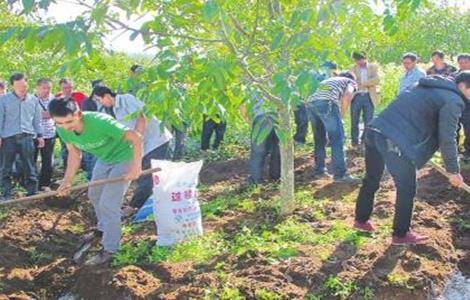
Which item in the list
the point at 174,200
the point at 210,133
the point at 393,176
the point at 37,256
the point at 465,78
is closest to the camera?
the point at 465,78

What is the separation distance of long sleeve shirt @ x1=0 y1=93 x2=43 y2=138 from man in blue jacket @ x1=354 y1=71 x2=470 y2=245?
13.6 feet

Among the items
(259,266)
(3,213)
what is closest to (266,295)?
(259,266)

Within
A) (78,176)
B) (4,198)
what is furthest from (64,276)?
(78,176)

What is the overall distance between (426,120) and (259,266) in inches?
62.7

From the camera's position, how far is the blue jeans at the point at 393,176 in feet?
14.3

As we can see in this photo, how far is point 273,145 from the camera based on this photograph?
7.14 meters

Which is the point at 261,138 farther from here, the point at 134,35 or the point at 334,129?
the point at 334,129

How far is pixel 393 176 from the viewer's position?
173 inches

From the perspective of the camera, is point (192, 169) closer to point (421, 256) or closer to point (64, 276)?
point (64, 276)

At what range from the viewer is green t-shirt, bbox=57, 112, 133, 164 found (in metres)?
4.52

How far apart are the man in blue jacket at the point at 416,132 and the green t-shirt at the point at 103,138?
1912mm

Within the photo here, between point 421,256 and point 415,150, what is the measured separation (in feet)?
2.66

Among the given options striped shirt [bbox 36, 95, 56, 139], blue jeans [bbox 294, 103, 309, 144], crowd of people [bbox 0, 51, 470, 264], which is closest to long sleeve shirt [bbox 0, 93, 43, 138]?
crowd of people [bbox 0, 51, 470, 264]

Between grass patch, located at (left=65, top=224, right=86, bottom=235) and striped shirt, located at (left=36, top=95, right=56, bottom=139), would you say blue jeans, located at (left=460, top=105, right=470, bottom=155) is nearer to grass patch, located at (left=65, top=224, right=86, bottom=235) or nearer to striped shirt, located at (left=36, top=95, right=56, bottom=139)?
grass patch, located at (left=65, top=224, right=86, bottom=235)
